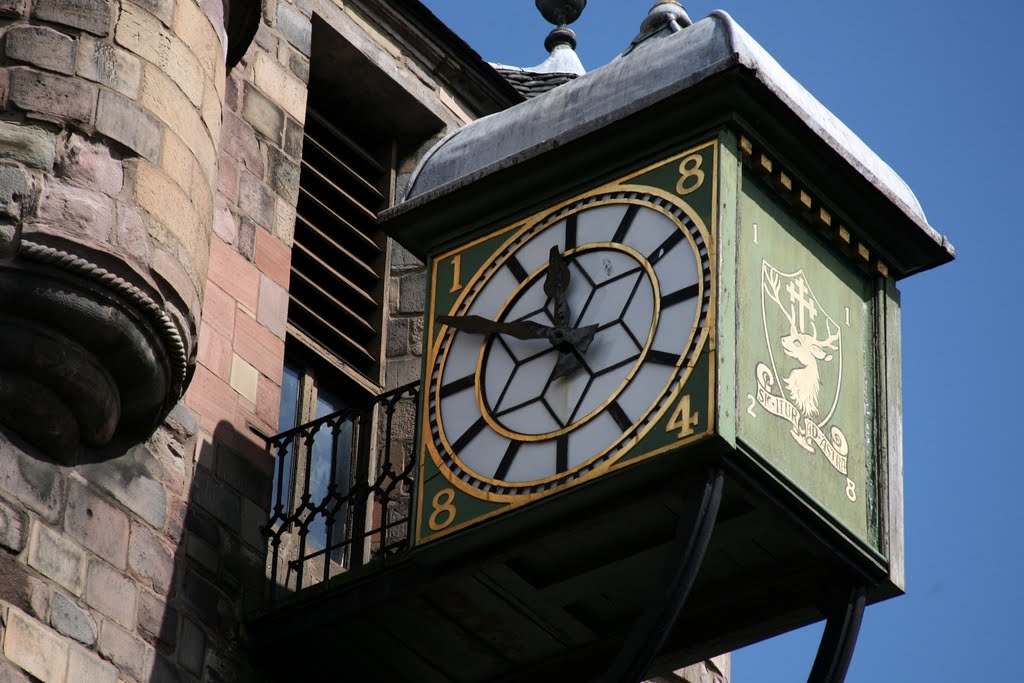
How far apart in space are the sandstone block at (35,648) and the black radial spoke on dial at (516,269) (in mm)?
2221

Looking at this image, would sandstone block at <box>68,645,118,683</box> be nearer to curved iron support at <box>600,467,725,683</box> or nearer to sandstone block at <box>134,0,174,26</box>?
curved iron support at <box>600,467,725,683</box>

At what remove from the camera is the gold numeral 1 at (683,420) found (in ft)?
31.7

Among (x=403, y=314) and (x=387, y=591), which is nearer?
(x=387, y=591)

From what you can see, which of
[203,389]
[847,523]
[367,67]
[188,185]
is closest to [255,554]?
[203,389]

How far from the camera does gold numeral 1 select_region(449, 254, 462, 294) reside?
1087 cm

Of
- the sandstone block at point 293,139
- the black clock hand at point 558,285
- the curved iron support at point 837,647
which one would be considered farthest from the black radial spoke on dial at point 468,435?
the sandstone block at point 293,139

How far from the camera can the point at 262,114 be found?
12148 mm

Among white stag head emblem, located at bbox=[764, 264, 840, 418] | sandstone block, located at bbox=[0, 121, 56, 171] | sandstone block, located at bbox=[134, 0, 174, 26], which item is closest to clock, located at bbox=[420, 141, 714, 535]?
white stag head emblem, located at bbox=[764, 264, 840, 418]

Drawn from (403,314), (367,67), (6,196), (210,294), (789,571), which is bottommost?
(789,571)

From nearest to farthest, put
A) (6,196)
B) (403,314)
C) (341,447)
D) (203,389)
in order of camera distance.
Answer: (6,196) → (203,389) → (341,447) → (403,314)

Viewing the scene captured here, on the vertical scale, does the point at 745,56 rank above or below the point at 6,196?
above

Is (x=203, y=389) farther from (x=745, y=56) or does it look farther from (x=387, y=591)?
(x=745, y=56)

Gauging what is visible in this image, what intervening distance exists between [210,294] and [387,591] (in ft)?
5.08

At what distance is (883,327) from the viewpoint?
35.6 ft
